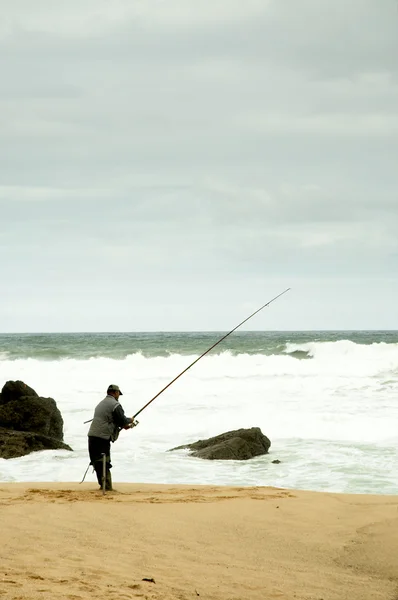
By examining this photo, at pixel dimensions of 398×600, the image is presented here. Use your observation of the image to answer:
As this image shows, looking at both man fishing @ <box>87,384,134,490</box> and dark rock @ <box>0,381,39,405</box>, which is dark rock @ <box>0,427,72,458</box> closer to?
dark rock @ <box>0,381,39,405</box>

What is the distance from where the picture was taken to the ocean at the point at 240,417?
36.0 feet

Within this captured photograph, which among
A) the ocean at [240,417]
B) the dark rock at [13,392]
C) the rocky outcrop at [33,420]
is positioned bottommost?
the ocean at [240,417]

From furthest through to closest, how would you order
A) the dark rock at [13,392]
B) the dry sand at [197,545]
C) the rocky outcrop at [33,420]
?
the dark rock at [13,392] → the rocky outcrop at [33,420] → the dry sand at [197,545]

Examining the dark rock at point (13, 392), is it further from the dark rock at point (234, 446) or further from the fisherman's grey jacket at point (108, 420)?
the fisherman's grey jacket at point (108, 420)

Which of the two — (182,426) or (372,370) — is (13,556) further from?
(372,370)

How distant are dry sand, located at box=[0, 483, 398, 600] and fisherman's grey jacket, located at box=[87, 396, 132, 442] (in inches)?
29.0

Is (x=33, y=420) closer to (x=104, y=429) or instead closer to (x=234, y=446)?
(x=234, y=446)

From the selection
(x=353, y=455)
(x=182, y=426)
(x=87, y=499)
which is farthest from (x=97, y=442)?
(x=182, y=426)

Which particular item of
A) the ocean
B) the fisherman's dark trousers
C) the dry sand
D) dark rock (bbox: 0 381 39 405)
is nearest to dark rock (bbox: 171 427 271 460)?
the ocean

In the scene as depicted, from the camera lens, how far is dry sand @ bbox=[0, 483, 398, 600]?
187 inches

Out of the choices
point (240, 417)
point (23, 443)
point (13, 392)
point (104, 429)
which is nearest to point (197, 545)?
point (104, 429)

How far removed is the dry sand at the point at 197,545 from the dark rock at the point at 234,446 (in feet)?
11.2

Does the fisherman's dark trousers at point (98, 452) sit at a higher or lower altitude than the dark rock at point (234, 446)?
higher

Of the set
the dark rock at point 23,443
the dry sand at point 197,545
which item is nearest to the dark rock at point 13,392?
the dark rock at point 23,443
